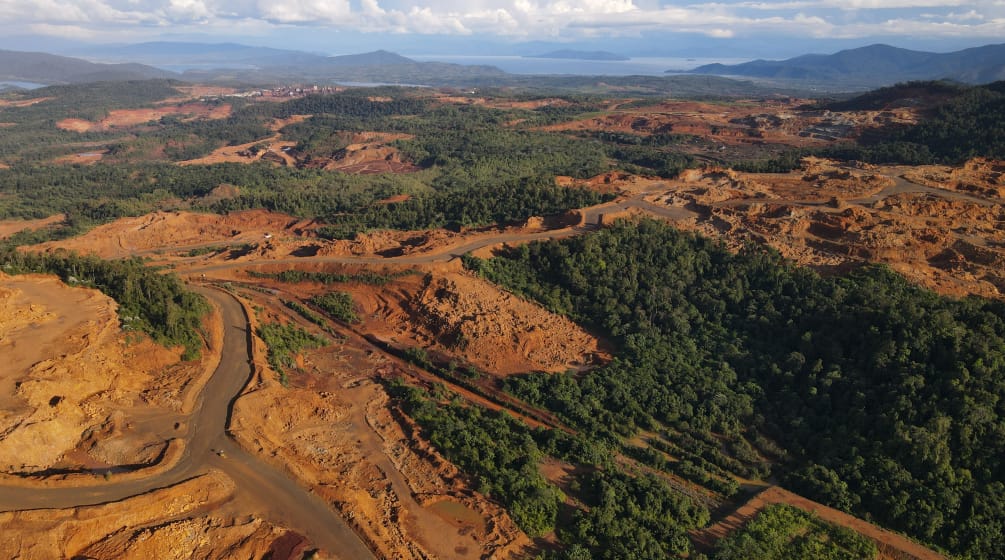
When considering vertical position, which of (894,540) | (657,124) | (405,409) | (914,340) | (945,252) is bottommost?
(894,540)

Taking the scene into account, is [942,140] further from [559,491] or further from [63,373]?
[63,373]

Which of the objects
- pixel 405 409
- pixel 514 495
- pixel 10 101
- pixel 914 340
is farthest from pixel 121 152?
pixel 914 340

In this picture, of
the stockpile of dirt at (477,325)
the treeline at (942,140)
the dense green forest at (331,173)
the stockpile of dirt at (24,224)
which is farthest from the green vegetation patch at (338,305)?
the stockpile of dirt at (24,224)

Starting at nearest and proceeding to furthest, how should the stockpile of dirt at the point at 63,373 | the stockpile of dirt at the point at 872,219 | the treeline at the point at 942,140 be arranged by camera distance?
the stockpile of dirt at the point at 63,373, the stockpile of dirt at the point at 872,219, the treeline at the point at 942,140

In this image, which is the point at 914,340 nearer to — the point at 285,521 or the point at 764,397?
the point at 764,397

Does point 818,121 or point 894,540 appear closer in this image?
point 894,540

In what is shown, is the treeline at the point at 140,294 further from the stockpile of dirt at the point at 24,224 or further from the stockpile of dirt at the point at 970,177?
the stockpile of dirt at the point at 970,177

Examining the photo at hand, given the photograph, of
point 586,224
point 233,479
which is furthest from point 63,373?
point 586,224

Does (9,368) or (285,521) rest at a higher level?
(9,368)
